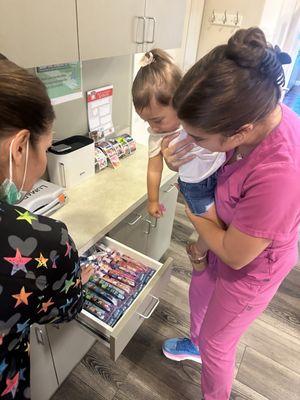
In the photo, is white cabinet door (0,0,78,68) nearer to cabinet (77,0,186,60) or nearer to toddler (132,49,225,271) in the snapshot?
cabinet (77,0,186,60)

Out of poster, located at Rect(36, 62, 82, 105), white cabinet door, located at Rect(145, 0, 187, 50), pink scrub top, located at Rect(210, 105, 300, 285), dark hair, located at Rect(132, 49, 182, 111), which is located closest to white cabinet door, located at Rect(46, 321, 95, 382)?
pink scrub top, located at Rect(210, 105, 300, 285)

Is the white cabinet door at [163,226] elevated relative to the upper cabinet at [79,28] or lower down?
lower down

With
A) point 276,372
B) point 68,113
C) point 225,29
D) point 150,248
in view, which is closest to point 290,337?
point 276,372

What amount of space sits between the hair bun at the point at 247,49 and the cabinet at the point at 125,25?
532 millimetres

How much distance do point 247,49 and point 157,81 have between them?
18.5 inches

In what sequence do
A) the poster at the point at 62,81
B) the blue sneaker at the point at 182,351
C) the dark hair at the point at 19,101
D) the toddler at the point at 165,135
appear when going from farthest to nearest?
1. the blue sneaker at the point at 182,351
2. the poster at the point at 62,81
3. the toddler at the point at 165,135
4. the dark hair at the point at 19,101

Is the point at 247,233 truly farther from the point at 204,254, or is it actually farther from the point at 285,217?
the point at 204,254

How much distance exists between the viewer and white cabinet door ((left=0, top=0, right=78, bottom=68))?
2.22ft

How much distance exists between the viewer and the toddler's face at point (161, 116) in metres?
1.01

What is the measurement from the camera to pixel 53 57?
82 centimetres

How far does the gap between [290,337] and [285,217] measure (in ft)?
4.29

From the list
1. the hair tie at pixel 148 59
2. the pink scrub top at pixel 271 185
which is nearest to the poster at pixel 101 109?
the hair tie at pixel 148 59

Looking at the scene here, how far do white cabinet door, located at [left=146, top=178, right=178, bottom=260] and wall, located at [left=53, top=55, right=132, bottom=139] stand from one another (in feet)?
1.75

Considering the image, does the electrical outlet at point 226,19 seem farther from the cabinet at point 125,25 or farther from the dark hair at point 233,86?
the dark hair at point 233,86
